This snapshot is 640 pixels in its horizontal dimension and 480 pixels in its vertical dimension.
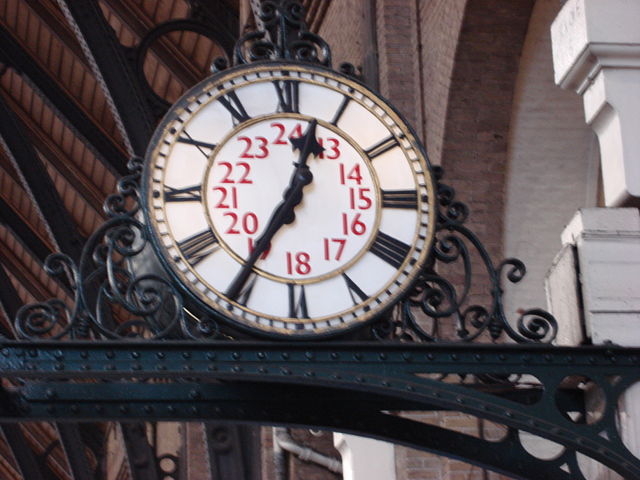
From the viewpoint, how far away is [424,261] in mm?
5305

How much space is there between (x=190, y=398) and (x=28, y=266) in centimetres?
1609

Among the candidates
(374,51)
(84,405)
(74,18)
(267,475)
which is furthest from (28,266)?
(84,405)

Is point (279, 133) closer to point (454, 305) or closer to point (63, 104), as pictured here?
point (454, 305)

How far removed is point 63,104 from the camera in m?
14.5

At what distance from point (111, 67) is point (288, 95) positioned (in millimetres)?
6612

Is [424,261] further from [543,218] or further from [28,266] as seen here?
[28,266]

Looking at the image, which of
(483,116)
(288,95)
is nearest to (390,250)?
(288,95)

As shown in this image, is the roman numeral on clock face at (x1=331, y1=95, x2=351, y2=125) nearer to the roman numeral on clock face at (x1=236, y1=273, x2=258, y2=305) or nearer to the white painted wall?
the roman numeral on clock face at (x1=236, y1=273, x2=258, y2=305)

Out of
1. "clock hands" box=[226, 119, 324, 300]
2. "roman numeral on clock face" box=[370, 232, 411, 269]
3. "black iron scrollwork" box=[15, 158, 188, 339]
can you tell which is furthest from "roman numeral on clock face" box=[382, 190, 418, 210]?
"black iron scrollwork" box=[15, 158, 188, 339]

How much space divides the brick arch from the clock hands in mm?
2551

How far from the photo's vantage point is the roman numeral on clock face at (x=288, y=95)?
215 inches

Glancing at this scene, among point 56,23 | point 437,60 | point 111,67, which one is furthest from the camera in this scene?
point 56,23

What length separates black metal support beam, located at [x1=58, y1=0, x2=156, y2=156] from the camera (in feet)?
38.9

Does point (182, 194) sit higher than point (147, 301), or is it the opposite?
point (182, 194)
